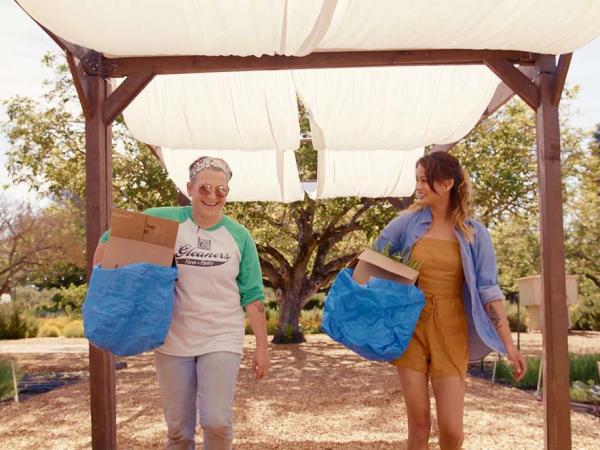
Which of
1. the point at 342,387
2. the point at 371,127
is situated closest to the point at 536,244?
the point at 342,387

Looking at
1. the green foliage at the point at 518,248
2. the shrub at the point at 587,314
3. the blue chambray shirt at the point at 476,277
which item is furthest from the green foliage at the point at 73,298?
the blue chambray shirt at the point at 476,277

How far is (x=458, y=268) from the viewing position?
279 cm

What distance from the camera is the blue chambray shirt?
273 cm

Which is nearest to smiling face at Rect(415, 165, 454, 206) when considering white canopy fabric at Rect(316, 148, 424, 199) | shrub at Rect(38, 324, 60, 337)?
white canopy fabric at Rect(316, 148, 424, 199)

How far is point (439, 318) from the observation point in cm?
273

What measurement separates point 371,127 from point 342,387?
3.29 meters

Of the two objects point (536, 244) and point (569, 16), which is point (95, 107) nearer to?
point (569, 16)

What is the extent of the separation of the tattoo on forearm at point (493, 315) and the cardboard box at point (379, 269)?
0.34 meters

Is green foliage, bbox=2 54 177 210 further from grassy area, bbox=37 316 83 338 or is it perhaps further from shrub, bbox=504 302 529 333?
shrub, bbox=504 302 529 333

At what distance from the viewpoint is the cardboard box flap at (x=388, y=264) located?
2717mm

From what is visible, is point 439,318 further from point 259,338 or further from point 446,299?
point 259,338

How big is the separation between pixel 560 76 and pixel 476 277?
1507 millimetres

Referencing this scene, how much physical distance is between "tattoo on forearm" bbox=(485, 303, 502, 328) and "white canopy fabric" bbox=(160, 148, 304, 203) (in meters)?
3.81

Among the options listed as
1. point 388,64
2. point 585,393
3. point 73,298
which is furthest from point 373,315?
point 73,298
